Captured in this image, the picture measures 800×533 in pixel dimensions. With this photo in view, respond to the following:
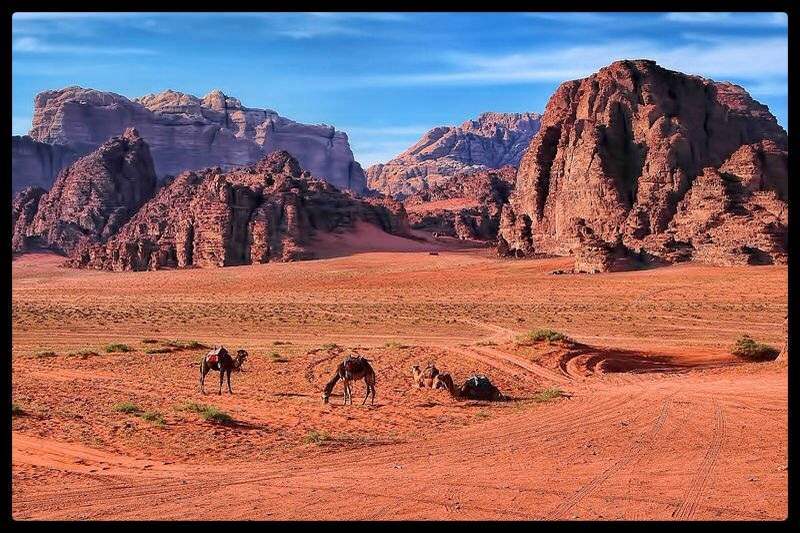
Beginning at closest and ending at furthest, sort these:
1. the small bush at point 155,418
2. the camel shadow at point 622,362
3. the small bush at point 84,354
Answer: the small bush at point 155,418 → the camel shadow at point 622,362 → the small bush at point 84,354

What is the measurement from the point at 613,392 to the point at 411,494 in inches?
338

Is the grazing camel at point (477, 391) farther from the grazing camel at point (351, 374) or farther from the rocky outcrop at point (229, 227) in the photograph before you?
the rocky outcrop at point (229, 227)

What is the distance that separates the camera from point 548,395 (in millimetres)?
15125

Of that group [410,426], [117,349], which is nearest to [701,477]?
[410,426]

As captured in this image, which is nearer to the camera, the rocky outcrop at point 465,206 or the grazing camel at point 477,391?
the grazing camel at point 477,391

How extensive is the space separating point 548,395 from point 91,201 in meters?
81.7

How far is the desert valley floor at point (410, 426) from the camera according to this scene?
796 cm

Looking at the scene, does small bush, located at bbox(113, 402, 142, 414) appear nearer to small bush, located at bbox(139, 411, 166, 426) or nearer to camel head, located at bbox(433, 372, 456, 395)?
small bush, located at bbox(139, 411, 166, 426)

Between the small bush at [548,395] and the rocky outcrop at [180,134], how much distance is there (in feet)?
386

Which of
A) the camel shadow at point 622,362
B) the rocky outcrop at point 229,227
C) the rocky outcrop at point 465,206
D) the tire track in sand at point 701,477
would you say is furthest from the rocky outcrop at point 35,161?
the tire track in sand at point 701,477

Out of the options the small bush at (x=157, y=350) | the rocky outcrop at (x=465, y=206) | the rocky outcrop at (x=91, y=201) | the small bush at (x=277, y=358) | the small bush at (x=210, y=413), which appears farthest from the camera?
the rocky outcrop at (x=465, y=206)

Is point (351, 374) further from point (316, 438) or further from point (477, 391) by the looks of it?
point (316, 438)

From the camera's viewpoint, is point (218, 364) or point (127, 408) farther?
point (218, 364)
